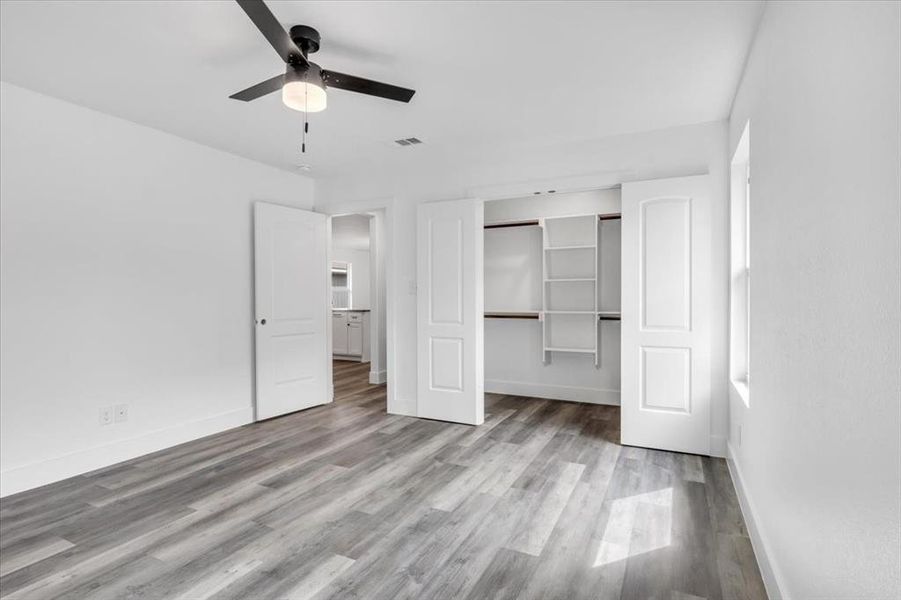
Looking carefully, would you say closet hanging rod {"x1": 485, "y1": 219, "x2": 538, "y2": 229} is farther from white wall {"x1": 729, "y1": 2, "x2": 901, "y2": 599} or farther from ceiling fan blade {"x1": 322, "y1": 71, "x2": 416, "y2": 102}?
white wall {"x1": 729, "y1": 2, "x2": 901, "y2": 599}

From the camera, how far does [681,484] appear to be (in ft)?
9.79

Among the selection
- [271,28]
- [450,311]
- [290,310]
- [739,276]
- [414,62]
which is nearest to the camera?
[271,28]

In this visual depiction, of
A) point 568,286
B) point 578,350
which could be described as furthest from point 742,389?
point 568,286

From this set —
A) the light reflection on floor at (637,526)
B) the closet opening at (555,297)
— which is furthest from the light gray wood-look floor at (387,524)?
the closet opening at (555,297)

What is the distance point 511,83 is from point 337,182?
2784 millimetres

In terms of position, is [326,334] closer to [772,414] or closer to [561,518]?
[561,518]

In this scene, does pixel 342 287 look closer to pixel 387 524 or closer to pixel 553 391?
pixel 553 391

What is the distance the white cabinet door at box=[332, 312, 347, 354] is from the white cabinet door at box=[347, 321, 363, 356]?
0.35 ft

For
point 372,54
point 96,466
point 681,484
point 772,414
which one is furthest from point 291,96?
point 681,484

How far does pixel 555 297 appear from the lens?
5395 mm

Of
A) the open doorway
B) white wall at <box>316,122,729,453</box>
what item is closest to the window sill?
white wall at <box>316,122,729,453</box>

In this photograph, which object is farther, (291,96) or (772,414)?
(291,96)

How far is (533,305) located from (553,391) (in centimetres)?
103

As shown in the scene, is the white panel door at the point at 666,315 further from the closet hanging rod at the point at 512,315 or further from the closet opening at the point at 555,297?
the closet hanging rod at the point at 512,315
